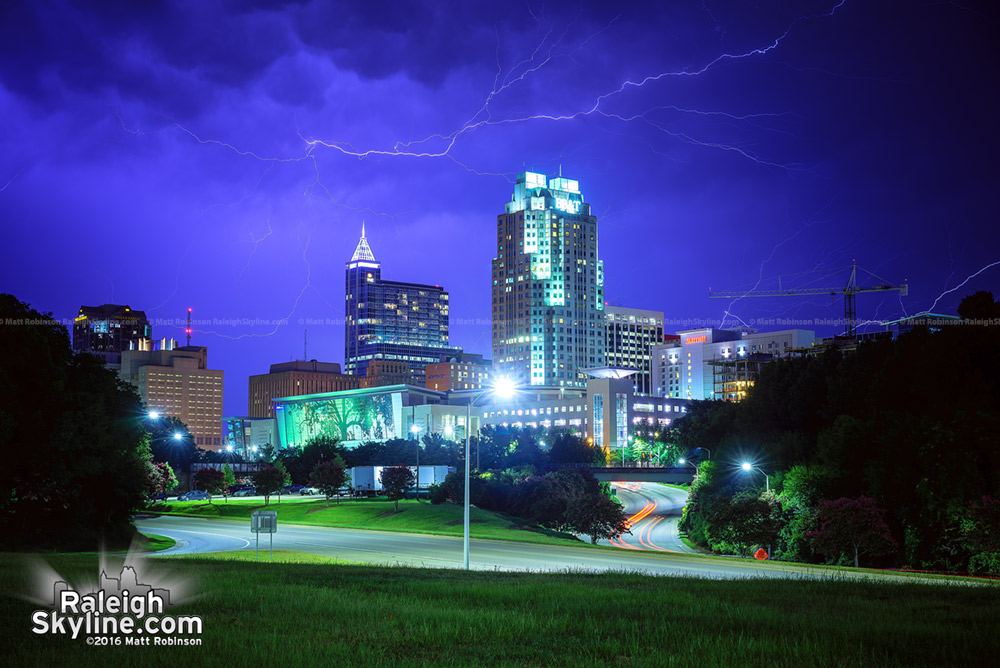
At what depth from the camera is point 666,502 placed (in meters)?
114

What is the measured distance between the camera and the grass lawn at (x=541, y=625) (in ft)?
34.7

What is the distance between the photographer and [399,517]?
2825 inches

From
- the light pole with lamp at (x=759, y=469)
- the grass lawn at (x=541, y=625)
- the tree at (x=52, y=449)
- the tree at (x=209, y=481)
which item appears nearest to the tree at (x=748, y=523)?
the light pole with lamp at (x=759, y=469)

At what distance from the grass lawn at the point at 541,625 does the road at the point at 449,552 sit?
12.2 m

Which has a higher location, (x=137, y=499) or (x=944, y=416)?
(x=944, y=416)

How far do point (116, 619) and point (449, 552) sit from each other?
35.4 m

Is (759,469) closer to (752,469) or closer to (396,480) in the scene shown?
(752,469)

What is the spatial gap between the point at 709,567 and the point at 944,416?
21537mm

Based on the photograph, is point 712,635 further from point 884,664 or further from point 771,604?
point 771,604

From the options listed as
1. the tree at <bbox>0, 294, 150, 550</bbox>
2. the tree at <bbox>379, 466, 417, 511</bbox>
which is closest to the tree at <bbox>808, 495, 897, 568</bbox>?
the tree at <bbox>0, 294, 150, 550</bbox>

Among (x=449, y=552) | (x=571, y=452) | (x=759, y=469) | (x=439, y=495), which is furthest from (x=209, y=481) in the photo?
(x=759, y=469)

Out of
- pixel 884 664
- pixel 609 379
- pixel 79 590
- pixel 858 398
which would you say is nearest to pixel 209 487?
pixel 858 398

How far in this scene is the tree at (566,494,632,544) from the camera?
62875 millimetres

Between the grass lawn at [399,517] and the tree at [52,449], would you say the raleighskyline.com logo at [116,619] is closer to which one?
the tree at [52,449]
